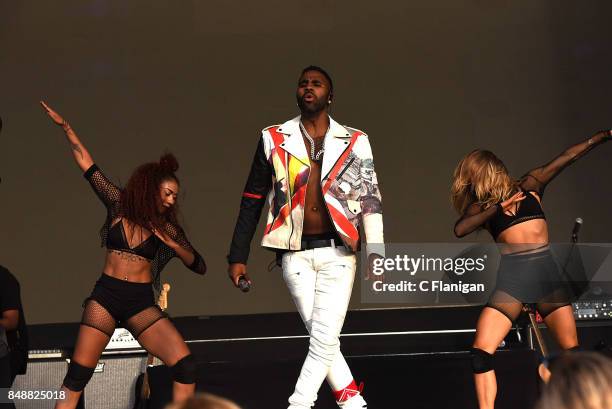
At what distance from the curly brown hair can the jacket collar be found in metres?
0.64

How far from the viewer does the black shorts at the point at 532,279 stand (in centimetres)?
514

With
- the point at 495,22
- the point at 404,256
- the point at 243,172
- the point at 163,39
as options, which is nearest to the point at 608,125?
the point at 495,22

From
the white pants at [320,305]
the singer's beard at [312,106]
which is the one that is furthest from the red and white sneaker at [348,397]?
the singer's beard at [312,106]

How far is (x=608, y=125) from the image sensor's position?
28.1 ft

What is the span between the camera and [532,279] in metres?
5.18

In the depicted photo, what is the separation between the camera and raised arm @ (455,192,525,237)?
5.27 m

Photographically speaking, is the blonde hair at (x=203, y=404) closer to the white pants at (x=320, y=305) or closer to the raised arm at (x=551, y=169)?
the white pants at (x=320, y=305)

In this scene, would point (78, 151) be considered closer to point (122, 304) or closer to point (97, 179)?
point (97, 179)

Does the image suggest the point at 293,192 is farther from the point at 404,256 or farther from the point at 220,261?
the point at 220,261

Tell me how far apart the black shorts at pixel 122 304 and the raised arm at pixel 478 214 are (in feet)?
5.42

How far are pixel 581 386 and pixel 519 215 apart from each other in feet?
10.5
